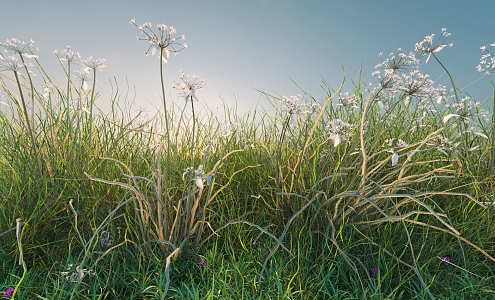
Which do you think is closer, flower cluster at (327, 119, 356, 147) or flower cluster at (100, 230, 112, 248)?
flower cluster at (327, 119, 356, 147)

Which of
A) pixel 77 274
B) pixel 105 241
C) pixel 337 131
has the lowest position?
pixel 77 274

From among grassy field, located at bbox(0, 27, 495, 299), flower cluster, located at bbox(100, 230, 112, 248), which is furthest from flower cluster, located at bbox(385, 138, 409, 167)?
flower cluster, located at bbox(100, 230, 112, 248)

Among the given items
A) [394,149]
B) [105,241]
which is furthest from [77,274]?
[394,149]

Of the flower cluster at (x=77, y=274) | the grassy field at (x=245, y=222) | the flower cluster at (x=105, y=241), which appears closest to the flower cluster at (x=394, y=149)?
the grassy field at (x=245, y=222)

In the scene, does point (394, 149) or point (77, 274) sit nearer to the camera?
point (77, 274)

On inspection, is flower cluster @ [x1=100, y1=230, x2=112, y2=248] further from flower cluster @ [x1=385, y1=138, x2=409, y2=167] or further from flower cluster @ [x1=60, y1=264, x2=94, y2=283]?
flower cluster @ [x1=385, y1=138, x2=409, y2=167]

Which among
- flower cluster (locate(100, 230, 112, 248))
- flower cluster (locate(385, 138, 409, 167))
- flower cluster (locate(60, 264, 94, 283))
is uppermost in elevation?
flower cluster (locate(385, 138, 409, 167))

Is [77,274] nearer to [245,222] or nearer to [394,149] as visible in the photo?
[245,222]

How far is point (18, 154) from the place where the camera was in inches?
114

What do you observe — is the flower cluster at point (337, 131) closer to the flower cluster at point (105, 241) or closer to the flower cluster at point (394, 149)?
the flower cluster at point (394, 149)

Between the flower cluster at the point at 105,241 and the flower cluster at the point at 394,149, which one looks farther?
the flower cluster at the point at 105,241

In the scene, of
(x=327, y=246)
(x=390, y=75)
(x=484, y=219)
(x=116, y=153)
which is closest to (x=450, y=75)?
(x=390, y=75)

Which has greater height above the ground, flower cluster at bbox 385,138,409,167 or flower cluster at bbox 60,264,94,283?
flower cluster at bbox 385,138,409,167

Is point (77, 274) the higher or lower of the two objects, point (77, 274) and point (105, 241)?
the lower
